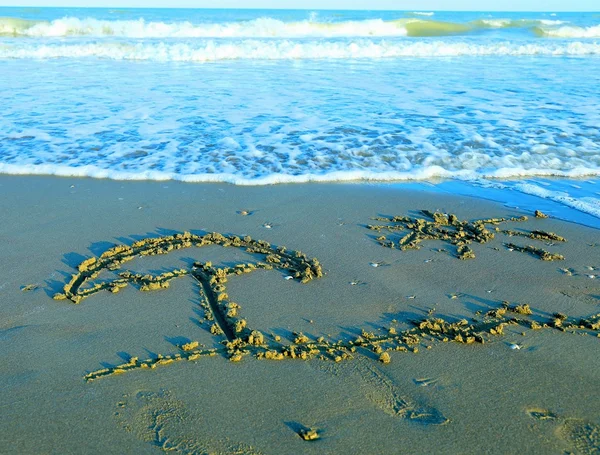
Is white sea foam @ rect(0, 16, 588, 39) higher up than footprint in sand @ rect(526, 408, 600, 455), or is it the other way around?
white sea foam @ rect(0, 16, 588, 39)

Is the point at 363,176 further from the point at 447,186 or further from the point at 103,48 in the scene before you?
the point at 103,48

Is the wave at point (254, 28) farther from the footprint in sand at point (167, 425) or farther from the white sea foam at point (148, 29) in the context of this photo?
the footprint in sand at point (167, 425)

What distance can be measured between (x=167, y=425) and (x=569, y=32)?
3172 centimetres

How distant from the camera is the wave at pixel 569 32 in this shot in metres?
27.9

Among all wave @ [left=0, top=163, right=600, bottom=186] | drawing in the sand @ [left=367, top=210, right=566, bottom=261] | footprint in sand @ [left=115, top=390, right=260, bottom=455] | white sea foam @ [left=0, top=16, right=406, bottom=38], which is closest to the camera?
footprint in sand @ [left=115, top=390, right=260, bottom=455]

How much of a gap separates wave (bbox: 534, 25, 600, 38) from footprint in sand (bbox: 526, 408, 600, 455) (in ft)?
97.3

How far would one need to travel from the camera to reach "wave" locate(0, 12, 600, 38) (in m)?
23.6

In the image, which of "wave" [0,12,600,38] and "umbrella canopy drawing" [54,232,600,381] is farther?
"wave" [0,12,600,38]

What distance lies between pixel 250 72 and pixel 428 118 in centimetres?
604

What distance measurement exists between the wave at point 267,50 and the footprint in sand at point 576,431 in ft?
48.0

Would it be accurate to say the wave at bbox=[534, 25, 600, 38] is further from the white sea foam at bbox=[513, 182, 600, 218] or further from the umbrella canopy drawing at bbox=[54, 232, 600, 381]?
the umbrella canopy drawing at bbox=[54, 232, 600, 381]

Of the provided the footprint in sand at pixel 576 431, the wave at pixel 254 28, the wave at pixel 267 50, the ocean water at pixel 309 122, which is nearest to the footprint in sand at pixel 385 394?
the footprint in sand at pixel 576 431

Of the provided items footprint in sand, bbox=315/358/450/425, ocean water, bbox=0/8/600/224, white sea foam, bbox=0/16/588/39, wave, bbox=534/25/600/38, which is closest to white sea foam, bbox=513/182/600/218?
ocean water, bbox=0/8/600/224

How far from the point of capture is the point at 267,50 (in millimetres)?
16500
